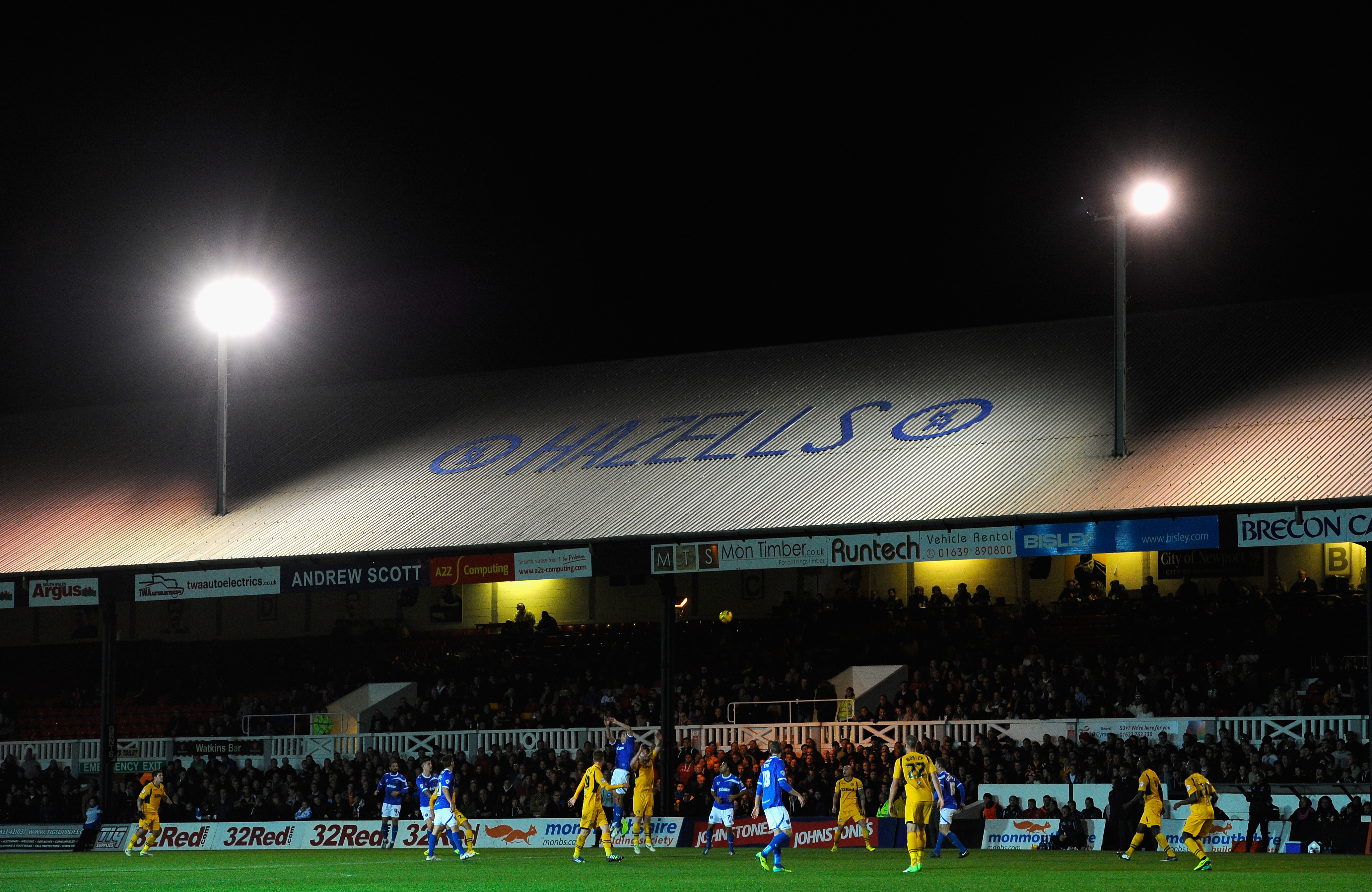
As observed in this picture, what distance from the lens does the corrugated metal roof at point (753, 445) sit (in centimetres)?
2956

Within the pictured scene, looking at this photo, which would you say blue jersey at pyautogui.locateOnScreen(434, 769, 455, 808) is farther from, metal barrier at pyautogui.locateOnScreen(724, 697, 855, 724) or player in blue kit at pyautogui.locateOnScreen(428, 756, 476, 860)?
metal barrier at pyautogui.locateOnScreen(724, 697, 855, 724)

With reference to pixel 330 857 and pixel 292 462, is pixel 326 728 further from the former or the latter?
pixel 330 857

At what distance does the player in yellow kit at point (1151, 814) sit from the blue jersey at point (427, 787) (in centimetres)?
1156

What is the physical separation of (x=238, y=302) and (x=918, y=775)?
64.8ft

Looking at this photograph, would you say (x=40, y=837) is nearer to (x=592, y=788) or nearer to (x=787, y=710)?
(x=787, y=710)

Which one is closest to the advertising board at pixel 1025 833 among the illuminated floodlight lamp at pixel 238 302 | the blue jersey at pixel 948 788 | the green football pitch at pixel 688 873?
the green football pitch at pixel 688 873

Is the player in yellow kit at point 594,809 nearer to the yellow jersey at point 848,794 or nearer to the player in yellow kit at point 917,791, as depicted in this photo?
the player in yellow kit at point 917,791

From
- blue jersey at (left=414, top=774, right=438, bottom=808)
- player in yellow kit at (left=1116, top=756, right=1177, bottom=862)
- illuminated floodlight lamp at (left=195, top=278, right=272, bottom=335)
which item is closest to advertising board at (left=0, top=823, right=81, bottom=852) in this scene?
illuminated floodlight lamp at (left=195, top=278, right=272, bottom=335)

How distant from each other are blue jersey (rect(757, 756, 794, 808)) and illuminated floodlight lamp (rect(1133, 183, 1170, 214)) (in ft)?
37.5

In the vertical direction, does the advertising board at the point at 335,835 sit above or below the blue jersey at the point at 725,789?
below

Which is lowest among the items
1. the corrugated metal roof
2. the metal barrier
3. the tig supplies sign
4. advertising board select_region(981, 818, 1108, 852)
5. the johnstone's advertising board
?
advertising board select_region(981, 818, 1108, 852)

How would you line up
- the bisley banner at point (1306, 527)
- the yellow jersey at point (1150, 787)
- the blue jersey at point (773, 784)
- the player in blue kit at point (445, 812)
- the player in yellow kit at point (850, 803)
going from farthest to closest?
the player in yellow kit at point (850, 803), the player in blue kit at point (445, 812), the bisley banner at point (1306, 527), the yellow jersey at point (1150, 787), the blue jersey at point (773, 784)

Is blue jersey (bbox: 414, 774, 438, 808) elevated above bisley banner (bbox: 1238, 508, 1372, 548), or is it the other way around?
bisley banner (bbox: 1238, 508, 1372, 548)

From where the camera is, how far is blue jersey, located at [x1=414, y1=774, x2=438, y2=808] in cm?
2781
